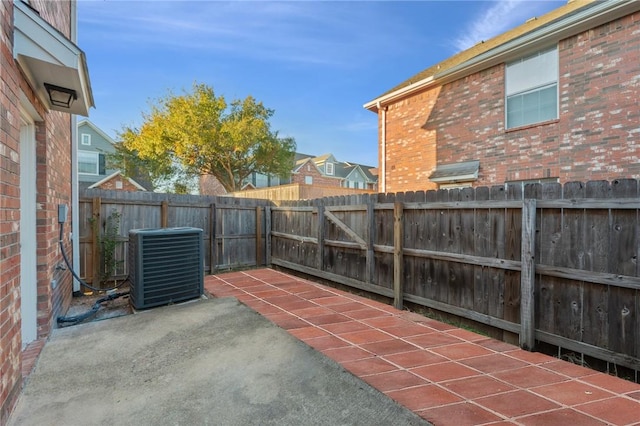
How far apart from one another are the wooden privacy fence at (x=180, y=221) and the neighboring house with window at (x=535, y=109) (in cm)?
495

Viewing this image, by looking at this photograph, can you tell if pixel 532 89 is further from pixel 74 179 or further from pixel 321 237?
pixel 74 179

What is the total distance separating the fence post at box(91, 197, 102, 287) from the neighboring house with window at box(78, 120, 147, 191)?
19.9m

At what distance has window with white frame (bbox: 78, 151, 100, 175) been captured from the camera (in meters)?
24.4

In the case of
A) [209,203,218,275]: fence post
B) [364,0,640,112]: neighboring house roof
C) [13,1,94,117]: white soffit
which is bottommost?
[209,203,218,275]: fence post

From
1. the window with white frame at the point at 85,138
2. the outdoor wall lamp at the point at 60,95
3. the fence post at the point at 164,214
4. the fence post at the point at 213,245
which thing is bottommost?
the fence post at the point at 213,245

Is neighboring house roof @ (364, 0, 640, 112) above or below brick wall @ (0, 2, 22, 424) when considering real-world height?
above

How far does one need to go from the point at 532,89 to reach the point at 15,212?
908 centimetres

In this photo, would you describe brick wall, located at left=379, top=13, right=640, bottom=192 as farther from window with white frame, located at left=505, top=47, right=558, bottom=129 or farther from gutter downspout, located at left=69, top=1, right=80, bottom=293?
gutter downspout, located at left=69, top=1, right=80, bottom=293

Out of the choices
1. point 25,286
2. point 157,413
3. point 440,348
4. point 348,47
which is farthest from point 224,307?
point 348,47

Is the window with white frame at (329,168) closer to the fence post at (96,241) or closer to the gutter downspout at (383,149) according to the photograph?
the gutter downspout at (383,149)

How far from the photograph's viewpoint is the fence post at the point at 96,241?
6348 millimetres

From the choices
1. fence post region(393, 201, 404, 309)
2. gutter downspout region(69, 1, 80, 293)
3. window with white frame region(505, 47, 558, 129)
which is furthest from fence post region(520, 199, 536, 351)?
gutter downspout region(69, 1, 80, 293)

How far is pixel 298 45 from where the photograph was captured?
9.80 metres

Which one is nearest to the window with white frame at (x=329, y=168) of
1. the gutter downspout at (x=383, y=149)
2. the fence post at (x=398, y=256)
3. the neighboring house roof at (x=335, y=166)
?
the neighboring house roof at (x=335, y=166)
